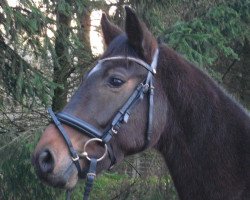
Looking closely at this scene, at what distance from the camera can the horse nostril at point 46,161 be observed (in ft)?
9.35

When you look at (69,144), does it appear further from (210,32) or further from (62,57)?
(62,57)

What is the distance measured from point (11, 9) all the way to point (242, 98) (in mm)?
5716

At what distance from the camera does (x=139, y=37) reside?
3.15 meters

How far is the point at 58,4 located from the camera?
6578 mm

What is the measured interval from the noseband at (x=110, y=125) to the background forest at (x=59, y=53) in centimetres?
318

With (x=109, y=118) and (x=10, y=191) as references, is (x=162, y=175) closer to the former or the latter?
(x=10, y=191)

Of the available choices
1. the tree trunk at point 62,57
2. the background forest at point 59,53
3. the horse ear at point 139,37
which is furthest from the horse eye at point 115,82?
the tree trunk at point 62,57

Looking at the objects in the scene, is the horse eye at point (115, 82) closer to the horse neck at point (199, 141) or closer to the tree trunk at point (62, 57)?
the horse neck at point (199, 141)

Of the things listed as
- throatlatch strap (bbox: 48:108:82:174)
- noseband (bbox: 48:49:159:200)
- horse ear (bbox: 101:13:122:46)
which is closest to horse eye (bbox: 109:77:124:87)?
noseband (bbox: 48:49:159:200)

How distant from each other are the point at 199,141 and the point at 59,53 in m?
4.86

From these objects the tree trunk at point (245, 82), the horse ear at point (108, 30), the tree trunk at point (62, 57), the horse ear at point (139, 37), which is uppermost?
the tree trunk at point (245, 82)

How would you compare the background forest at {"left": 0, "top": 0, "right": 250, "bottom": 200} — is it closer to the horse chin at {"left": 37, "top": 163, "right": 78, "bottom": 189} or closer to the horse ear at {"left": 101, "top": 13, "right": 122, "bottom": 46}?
the horse ear at {"left": 101, "top": 13, "right": 122, "bottom": 46}

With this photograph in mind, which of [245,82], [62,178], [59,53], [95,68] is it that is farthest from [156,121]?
[245,82]

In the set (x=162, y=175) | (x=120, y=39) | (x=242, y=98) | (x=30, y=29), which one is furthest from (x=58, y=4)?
(x=242, y=98)
